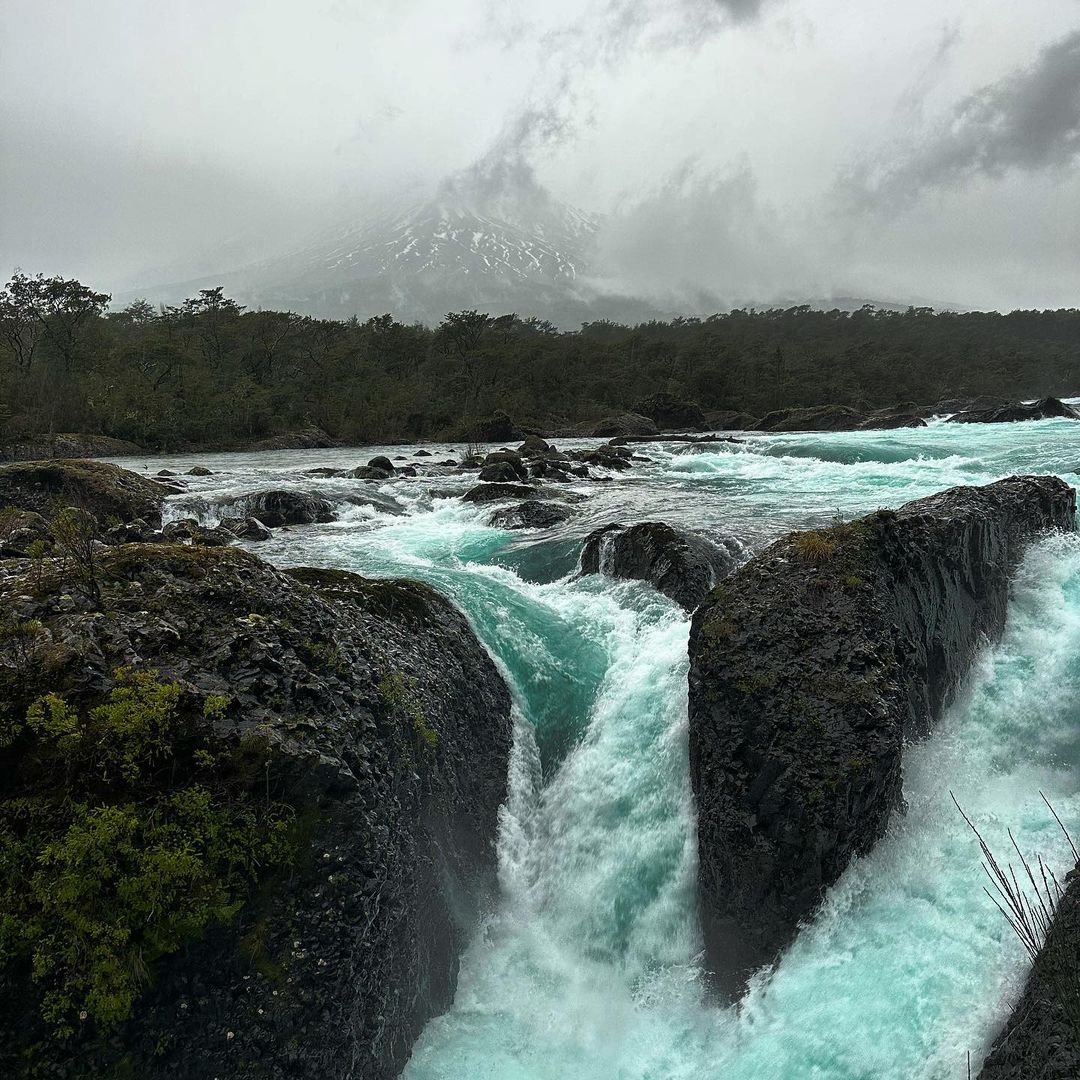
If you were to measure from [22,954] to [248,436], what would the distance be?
52.2 m

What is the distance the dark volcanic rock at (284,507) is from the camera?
17.8m

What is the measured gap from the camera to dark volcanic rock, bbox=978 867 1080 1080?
3439 mm

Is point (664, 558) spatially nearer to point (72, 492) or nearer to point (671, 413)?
point (72, 492)

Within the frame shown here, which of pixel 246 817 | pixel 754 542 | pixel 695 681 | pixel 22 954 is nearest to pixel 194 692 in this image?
pixel 246 817

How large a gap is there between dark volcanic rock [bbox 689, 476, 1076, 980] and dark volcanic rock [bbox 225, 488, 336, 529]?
1365 cm

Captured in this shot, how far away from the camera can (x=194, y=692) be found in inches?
173

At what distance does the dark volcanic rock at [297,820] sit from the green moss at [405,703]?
0.07 ft

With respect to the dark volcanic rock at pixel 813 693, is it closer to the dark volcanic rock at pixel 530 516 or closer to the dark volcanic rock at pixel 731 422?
the dark volcanic rock at pixel 530 516

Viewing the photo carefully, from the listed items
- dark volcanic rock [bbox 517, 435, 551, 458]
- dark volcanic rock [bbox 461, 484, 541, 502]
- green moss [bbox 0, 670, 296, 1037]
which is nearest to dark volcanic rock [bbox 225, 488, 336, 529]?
dark volcanic rock [bbox 461, 484, 541, 502]

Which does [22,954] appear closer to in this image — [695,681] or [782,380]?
[695,681]

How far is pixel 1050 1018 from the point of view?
12.0 ft

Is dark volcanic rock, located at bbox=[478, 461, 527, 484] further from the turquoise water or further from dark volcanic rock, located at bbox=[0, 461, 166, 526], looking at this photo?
the turquoise water

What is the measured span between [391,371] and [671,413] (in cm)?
3425

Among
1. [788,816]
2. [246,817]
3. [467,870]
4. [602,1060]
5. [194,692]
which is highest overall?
[194,692]
